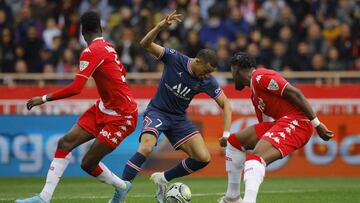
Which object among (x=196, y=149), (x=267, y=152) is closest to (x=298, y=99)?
(x=267, y=152)

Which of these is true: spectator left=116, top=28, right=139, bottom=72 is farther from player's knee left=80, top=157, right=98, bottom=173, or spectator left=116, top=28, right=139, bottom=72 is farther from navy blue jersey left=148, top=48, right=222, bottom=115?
player's knee left=80, top=157, right=98, bottom=173

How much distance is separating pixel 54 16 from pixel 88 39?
12330mm

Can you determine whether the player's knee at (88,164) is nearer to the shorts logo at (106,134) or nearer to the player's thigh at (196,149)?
the shorts logo at (106,134)

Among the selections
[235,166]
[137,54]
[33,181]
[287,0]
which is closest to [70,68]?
[137,54]

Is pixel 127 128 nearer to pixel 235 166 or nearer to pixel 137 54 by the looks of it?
pixel 235 166

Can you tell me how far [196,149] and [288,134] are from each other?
7.17 ft

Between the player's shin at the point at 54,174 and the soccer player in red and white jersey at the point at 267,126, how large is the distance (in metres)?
2.22

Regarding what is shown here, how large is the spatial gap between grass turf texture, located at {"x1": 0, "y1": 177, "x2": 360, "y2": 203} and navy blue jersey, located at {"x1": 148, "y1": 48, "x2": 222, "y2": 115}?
147cm

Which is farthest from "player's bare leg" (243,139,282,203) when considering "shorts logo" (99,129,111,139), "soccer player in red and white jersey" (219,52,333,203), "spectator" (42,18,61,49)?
"spectator" (42,18,61,49)

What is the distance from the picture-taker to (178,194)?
42.7 ft

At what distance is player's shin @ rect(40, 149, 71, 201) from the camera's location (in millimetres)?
12117

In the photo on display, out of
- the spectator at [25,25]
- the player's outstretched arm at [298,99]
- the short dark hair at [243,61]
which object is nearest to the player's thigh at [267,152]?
the player's outstretched arm at [298,99]

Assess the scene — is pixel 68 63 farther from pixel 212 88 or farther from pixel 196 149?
pixel 196 149

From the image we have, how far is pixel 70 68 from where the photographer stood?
22406mm
